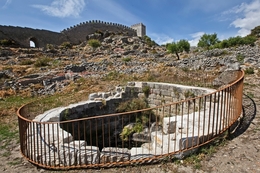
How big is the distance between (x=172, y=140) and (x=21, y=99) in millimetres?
10425

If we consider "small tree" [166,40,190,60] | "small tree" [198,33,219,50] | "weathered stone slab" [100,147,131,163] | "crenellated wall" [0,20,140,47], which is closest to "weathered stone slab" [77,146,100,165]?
"weathered stone slab" [100,147,131,163]

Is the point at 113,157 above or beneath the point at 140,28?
beneath

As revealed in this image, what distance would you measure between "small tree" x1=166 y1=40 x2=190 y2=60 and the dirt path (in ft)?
74.6

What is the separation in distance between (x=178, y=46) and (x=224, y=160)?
87.4 ft

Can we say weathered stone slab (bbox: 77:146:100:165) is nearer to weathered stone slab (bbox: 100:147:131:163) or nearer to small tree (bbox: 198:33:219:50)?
weathered stone slab (bbox: 100:147:131:163)

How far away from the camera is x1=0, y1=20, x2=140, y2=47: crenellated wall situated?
1505 inches

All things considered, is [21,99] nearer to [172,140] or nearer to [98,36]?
[172,140]

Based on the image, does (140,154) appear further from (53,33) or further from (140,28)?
(140,28)

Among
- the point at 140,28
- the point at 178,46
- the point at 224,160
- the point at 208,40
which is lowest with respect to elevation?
the point at 224,160

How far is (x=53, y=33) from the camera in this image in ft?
155

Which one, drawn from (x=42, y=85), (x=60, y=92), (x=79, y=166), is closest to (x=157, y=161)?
(x=79, y=166)

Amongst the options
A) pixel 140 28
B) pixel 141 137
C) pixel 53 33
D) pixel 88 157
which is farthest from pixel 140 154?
pixel 140 28

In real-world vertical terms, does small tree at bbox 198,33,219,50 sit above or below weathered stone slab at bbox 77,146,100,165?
above

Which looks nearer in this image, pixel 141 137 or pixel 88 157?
pixel 88 157
